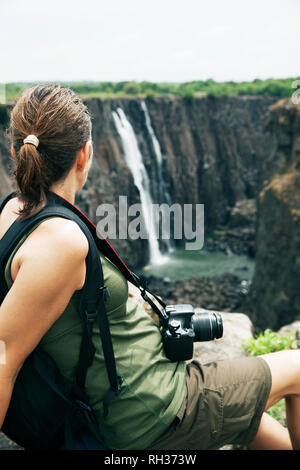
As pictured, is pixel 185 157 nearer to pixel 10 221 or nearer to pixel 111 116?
pixel 111 116

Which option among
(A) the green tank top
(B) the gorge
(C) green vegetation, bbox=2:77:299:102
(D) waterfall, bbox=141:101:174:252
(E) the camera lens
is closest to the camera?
(A) the green tank top

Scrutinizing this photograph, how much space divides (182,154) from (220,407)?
1230 inches

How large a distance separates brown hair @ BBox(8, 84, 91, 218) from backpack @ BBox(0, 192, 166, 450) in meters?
0.08

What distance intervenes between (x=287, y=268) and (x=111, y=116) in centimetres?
1460

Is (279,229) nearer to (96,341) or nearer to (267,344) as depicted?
(267,344)

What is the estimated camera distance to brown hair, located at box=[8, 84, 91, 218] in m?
1.74

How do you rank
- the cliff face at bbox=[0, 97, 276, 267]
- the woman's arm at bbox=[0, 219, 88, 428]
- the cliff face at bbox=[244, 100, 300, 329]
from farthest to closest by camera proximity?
the cliff face at bbox=[0, 97, 276, 267], the cliff face at bbox=[244, 100, 300, 329], the woman's arm at bbox=[0, 219, 88, 428]

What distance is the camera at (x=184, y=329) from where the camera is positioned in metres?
2.01

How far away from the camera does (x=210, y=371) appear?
2.14 m

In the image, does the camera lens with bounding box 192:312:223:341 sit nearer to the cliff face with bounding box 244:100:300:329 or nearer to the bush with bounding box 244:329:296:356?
the bush with bounding box 244:329:296:356

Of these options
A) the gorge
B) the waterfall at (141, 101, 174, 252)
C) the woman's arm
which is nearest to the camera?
the woman's arm

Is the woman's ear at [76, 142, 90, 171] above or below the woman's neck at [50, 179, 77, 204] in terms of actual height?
above

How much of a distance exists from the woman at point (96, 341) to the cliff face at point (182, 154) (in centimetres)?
1606

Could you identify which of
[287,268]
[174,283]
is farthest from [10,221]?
[174,283]
